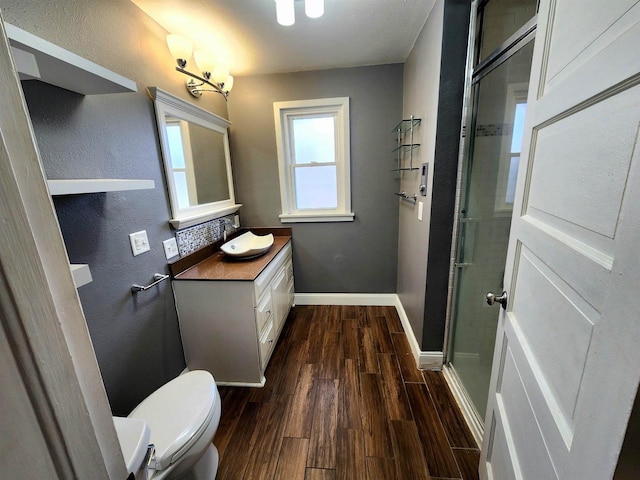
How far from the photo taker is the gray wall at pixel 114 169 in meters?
1.04

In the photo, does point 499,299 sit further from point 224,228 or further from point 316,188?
point 224,228

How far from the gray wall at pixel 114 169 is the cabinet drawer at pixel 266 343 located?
1.88ft

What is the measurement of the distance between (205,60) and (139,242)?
132cm

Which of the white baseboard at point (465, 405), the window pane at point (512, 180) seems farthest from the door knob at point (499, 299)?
the white baseboard at point (465, 405)

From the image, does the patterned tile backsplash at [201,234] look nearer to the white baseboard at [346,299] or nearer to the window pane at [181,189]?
the window pane at [181,189]

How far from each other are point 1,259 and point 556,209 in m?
1.04

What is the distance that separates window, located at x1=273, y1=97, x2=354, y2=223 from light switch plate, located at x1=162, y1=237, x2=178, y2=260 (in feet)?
3.78

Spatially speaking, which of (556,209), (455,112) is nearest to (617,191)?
(556,209)

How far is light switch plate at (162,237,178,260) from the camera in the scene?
163cm

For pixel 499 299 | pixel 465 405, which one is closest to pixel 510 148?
pixel 499 299

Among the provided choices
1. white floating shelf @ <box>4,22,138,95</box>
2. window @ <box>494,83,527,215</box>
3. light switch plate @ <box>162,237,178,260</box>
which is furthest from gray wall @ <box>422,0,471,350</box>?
light switch plate @ <box>162,237,178,260</box>

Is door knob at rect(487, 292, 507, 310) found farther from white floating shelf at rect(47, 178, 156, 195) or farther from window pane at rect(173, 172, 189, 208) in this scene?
window pane at rect(173, 172, 189, 208)

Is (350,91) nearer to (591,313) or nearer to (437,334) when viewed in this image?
(437,334)

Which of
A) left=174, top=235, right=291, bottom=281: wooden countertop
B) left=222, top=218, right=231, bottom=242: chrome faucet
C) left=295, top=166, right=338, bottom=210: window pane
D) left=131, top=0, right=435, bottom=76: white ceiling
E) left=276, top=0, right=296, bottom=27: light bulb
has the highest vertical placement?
left=131, top=0, right=435, bottom=76: white ceiling
